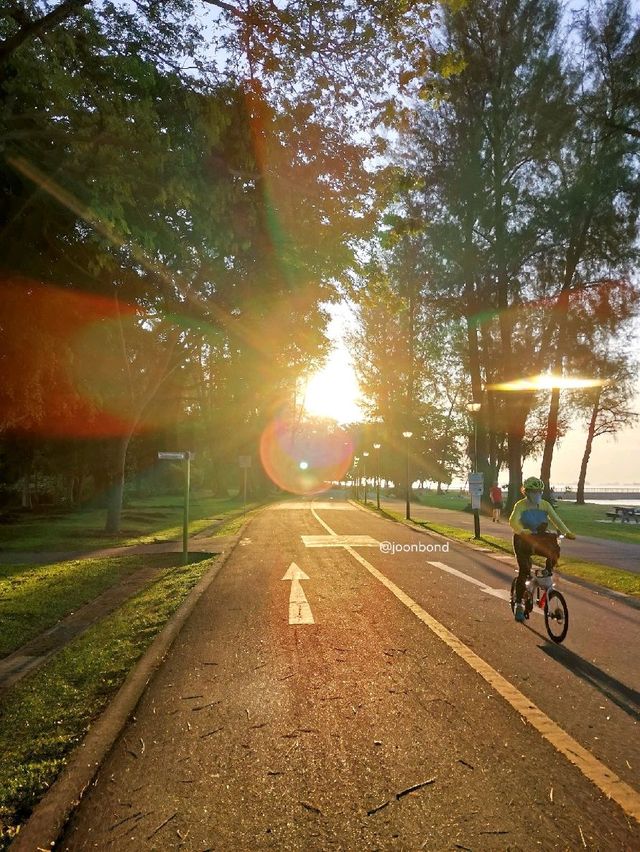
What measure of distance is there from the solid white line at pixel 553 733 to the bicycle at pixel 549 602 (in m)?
1.16

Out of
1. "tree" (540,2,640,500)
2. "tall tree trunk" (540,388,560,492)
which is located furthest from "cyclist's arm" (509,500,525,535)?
"tall tree trunk" (540,388,560,492)

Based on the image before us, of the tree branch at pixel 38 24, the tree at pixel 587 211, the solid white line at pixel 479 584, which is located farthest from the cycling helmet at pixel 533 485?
the tree at pixel 587 211

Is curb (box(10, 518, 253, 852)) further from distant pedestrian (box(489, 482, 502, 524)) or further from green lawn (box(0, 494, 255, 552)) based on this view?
distant pedestrian (box(489, 482, 502, 524))

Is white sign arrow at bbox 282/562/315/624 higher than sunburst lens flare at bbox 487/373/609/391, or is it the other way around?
sunburst lens flare at bbox 487/373/609/391

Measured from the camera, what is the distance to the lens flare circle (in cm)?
6444

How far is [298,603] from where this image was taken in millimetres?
9578

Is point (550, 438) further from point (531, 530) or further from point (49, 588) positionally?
point (49, 588)

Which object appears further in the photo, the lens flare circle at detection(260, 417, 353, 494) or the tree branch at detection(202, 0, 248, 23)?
the lens flare circle at detection(260, 417, 353, 494)

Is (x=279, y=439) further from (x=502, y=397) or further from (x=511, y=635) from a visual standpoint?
(x=511, y=635)

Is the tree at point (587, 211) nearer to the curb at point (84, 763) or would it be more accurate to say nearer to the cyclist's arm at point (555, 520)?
the cyclist's arm at point (555, 520)

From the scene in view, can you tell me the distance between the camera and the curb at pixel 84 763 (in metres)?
3.31

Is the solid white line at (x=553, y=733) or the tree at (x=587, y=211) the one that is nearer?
the solid white line at (x=553, y=733)

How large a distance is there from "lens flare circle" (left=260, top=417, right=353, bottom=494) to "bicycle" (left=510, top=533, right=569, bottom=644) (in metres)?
50.0

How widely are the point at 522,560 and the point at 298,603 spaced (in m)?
3.27
